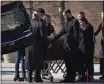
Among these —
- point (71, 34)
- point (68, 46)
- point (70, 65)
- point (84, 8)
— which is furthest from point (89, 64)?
point (84, 8)

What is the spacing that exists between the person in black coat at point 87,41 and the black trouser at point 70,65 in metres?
0.40

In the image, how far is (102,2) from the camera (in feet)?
62.6

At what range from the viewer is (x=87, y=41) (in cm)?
1284

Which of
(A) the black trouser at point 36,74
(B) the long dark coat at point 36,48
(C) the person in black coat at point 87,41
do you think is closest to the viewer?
(B) the long dark coat at point 36,48

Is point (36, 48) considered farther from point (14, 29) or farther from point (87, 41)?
point (87, 41)

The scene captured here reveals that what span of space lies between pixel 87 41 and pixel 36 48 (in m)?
1.50

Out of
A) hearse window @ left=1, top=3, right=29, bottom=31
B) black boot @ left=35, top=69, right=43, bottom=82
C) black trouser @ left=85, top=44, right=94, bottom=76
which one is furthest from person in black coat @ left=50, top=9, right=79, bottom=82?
hearse window @ left=1, top=3, right=29, bottom=31

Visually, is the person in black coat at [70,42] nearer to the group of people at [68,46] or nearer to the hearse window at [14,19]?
the group of people at [68,46]

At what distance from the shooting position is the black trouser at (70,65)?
12609mm

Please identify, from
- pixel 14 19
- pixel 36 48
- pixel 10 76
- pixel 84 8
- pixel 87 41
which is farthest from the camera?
pixel 84 8

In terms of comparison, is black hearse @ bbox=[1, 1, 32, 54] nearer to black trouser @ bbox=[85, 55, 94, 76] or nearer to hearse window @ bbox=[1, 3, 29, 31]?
hearse window @ bbox=[1, 3, 29, 31]

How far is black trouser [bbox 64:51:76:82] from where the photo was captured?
12609mm

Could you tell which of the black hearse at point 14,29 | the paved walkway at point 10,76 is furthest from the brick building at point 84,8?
the black hearse at point 14,29

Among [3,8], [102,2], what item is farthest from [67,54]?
[102,2]
